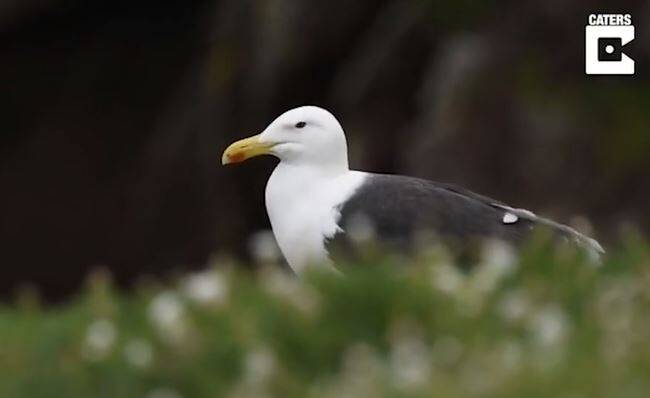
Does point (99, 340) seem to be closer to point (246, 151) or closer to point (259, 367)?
point (259, 367)

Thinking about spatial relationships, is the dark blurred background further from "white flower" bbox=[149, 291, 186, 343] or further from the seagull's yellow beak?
"white flower" bbox=[149, 291, 186, 343]

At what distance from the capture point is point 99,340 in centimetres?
750

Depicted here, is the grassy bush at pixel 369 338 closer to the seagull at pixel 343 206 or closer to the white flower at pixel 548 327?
the white flower at pixel 548 327

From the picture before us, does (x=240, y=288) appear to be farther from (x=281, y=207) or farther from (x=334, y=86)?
(x=334, y=86)

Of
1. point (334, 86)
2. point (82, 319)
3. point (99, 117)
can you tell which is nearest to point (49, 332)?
point (82, 319)

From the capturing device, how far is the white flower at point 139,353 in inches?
280

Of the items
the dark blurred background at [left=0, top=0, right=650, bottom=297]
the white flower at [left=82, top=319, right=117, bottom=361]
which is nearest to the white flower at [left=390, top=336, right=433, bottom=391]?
the white flower at [left=82, top=319, right=117, bottom=361]

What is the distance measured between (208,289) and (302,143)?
4.38 meters

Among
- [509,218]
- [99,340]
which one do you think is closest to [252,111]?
[509,218]

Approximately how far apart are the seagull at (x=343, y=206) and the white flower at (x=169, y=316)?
2591 millimetres

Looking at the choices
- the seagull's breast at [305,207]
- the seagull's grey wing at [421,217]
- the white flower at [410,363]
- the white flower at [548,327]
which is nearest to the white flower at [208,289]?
the white flower at [410,363]

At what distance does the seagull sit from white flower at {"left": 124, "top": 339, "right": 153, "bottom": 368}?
3.23m

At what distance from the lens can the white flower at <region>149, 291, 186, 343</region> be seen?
7.23 metres

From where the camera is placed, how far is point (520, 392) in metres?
6.20
